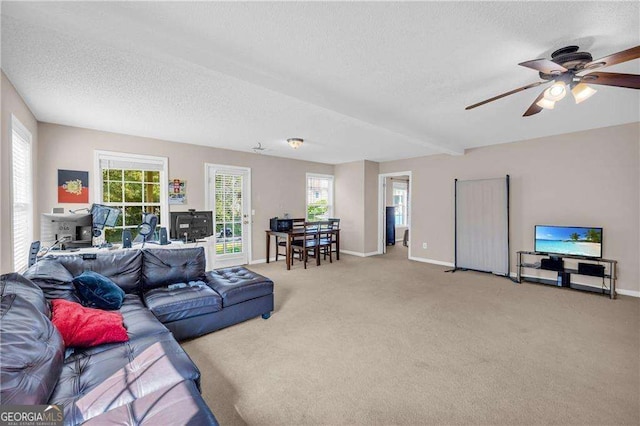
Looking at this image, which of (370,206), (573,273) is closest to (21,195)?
(370,206)

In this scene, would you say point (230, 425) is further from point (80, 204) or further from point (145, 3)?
point (80, 204)

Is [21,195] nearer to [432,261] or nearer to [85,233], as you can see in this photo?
[85,233]

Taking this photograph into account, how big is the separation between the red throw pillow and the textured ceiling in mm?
1789

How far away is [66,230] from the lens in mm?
2887

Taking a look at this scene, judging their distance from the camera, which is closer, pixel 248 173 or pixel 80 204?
pixel 80 204

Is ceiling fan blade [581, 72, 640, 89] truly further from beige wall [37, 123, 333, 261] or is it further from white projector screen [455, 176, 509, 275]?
beige wall [37, 123, 333, 261]

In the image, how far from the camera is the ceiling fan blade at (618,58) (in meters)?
1.66

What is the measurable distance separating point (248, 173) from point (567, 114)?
5256mm

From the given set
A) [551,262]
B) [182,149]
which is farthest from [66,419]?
[551,262]

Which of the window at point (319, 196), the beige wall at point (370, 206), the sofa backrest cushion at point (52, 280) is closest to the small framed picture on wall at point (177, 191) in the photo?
the sofa backrest cushion at point (52, 280)

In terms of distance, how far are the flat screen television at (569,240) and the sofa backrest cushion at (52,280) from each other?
5.93m

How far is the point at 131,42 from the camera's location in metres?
1.82

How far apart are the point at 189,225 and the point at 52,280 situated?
179 centimetres

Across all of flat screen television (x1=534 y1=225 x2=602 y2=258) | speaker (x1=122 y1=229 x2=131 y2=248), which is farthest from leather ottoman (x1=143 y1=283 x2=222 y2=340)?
flat screen television (x1=534 y1=225 x2=602 y2=258)
